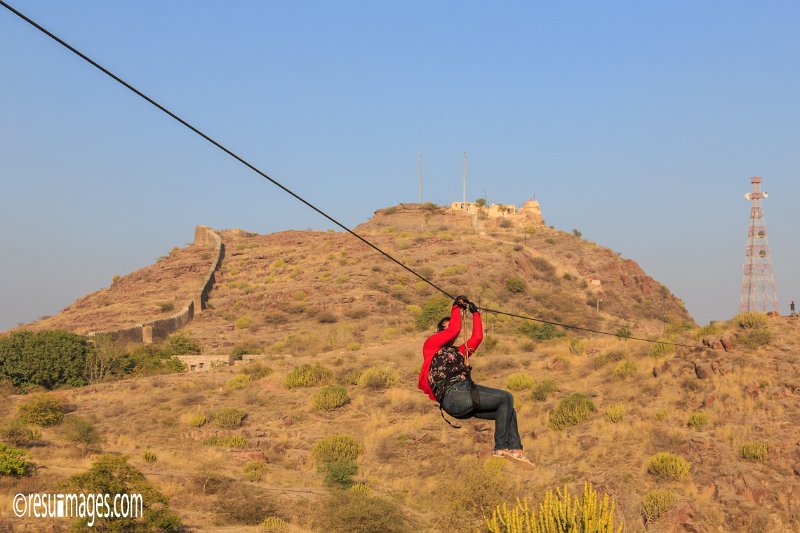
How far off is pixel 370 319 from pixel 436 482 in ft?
130

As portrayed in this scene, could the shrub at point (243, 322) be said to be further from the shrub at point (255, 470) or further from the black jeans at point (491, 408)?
the black jeans at point (491, 408)

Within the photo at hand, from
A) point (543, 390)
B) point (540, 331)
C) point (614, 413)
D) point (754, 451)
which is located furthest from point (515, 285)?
point (754, 451)

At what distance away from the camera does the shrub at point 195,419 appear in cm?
3903

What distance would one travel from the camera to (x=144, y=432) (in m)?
38.2

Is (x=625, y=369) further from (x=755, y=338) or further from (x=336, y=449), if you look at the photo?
(x=336, y=449)

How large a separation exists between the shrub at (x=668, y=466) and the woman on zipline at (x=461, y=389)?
19389mm

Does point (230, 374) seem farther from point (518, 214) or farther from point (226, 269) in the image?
point (518, 214)

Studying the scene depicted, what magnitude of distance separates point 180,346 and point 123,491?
38090 millimetres

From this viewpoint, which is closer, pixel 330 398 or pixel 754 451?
pixel 754 451

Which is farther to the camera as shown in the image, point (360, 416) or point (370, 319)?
point (370, 319)

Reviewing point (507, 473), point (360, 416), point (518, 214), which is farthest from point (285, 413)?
point (518, 214)

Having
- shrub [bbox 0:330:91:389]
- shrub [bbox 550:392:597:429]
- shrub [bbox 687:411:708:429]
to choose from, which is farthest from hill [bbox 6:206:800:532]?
shrub [bbox 0:330:91:389]

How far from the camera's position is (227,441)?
3634 cm

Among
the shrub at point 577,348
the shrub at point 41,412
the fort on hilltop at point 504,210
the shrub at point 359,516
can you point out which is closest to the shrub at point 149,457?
the shrub at point 41,412
